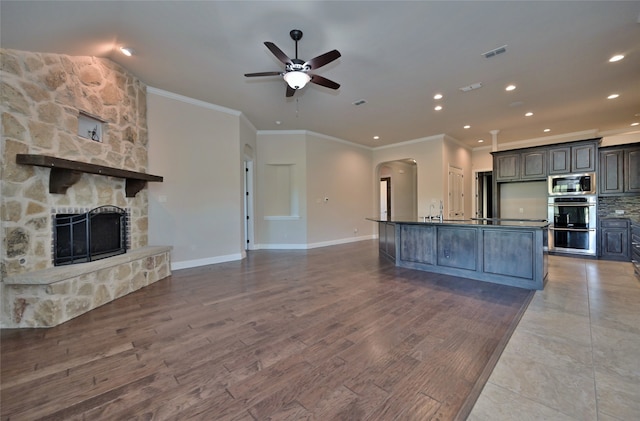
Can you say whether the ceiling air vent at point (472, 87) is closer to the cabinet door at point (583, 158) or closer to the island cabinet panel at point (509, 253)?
the island cabinet panel at point (509, 253)

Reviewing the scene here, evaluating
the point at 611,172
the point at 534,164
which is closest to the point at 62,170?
the point at 534,164

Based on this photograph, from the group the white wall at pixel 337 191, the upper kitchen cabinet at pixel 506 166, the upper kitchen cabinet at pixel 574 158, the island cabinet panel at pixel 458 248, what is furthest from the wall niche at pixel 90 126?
the upper kitchen cabinet at pixel 574 158

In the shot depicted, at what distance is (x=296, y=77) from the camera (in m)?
3.12

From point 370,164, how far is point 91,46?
764 cm

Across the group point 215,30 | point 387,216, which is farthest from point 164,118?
point 387,216

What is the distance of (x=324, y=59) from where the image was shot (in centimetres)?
291

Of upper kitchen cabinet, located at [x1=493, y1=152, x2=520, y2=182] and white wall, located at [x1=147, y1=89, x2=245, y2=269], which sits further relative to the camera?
upper kitchen cabinet, located at [x1=493, y1=152, x2=520, y2=182]

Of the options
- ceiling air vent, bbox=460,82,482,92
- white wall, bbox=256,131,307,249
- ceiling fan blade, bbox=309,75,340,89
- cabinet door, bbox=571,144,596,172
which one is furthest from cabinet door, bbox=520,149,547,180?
ceiling fan blade, bbox=309,75,340,89

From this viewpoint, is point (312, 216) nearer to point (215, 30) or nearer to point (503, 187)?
point (215, 30)

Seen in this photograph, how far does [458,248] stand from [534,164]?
4.12 meters

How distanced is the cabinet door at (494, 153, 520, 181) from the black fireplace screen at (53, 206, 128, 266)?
8.46 meters

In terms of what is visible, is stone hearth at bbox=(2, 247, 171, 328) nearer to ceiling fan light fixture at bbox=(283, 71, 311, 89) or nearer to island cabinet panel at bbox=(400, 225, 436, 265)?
ceiling fan light fixture at bbox=(283, 71, 311, 89)

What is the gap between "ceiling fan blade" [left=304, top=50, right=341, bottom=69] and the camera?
2.84 meters

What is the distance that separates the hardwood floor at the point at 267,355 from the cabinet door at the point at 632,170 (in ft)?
14.9
